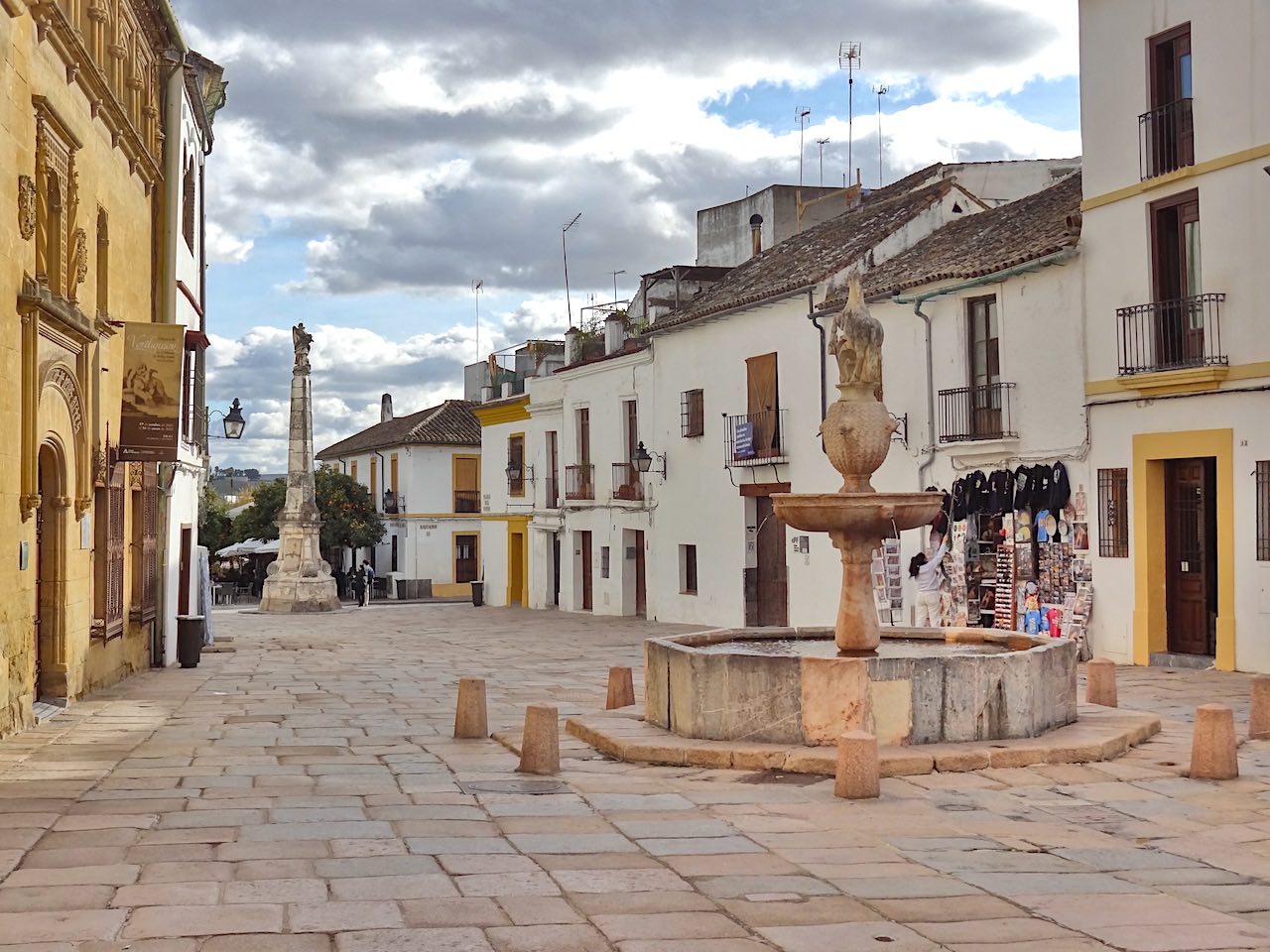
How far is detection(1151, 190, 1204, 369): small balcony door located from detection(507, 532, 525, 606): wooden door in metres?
23.8

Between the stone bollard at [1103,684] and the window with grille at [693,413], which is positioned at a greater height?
the window with grille at [693,413]

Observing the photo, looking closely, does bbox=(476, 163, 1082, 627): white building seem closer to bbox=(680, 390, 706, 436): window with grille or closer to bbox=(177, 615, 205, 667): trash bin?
bbox=(680, 390, 706, 436): window with grille

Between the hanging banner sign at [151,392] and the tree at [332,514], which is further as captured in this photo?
the tree at [332,514]

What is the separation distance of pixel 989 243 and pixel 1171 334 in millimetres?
4252

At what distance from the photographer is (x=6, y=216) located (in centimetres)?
1148

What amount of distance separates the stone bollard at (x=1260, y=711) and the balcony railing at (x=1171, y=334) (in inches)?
246

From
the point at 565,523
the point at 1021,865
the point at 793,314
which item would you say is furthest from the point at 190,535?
the point at 1021,865

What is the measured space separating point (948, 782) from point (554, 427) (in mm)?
27065

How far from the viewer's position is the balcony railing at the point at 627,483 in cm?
3097

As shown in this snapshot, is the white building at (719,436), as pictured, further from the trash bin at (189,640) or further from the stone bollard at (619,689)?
the trash bin at (189,640)

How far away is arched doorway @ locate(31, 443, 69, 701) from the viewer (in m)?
13.8

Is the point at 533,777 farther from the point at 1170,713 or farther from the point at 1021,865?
the point at 1170,713

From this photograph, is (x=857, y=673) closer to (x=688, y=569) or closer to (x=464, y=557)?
(x=688, y=569)

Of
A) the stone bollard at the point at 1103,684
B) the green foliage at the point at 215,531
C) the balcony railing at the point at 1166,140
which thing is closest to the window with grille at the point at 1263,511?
the balcony railing at the point at 1166,140
